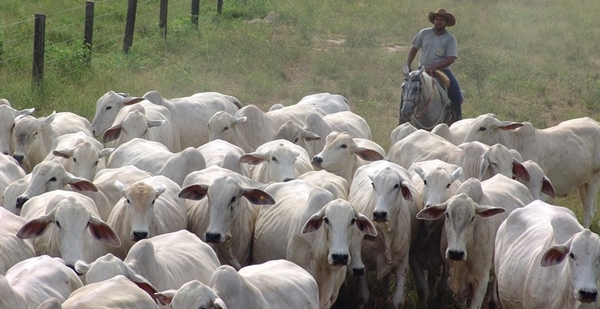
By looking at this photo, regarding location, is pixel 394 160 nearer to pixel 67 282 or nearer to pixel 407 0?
pixel 67 282

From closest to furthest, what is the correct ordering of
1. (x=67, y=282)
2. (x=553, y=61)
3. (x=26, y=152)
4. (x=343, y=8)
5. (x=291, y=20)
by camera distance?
(x=67, y=282) < (x=26, y=152) < (x=553, y=61) < (x=291, y=20) < (x=343, y=8)

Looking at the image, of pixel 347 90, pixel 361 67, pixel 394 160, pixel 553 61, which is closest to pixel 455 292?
pixel 394 160

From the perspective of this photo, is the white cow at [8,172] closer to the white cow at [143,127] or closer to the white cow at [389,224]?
the white cow at [143,127]

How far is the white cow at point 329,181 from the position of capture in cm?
897

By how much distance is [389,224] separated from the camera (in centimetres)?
867

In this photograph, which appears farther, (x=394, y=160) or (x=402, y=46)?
(x=402, y=46)

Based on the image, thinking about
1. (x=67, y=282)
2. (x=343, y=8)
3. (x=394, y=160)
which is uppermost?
(x=67, y=282)

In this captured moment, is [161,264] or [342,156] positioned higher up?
[161,264]

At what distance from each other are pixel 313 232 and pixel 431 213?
1.08m

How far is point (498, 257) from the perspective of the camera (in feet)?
26.4

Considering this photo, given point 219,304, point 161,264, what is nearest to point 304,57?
point 161,264

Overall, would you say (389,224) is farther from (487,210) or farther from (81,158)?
(81,158)

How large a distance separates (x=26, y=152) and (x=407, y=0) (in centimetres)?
1705

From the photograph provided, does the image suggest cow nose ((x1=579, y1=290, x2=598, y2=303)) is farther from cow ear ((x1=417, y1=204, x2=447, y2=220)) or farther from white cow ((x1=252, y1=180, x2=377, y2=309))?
cow ear ((x1=417, y1=204, x2=447, y2=220))
